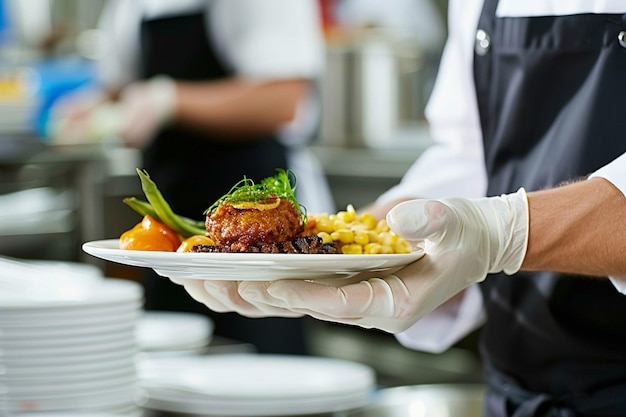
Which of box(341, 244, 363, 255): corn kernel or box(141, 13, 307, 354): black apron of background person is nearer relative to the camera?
box(341, 244, 363, 255): corn kernel

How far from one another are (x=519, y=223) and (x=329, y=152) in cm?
380

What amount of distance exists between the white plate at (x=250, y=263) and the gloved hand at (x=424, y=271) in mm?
32

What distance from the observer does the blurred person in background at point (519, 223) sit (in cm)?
122

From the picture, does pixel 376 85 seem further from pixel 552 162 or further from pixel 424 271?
pixel 424 271

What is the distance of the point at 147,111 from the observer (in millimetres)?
3264

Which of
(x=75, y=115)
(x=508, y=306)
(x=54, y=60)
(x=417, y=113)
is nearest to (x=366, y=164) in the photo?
(x=417, y=113)

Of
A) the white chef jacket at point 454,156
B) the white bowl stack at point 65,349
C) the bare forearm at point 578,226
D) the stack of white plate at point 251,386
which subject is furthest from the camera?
the white chef jacket at point 454,156

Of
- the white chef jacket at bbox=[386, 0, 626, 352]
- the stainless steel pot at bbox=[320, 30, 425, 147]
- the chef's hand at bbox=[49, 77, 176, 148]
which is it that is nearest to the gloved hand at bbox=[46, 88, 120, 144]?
Result: the chef's hand at bbox=[49, 77, 176, 148]

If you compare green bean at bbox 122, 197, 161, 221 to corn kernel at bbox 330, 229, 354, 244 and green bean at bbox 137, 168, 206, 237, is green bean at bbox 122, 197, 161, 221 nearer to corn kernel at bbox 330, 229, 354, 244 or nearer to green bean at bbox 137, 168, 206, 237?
green bean at bbox 137, 168, 206, 237

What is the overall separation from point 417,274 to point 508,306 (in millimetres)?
505

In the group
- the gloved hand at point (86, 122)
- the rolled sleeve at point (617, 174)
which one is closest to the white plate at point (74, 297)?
the rolled sleeve at point (617, 174)

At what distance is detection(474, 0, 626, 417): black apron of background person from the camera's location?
1.51 m

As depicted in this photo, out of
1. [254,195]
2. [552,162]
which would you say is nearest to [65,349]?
[254,195]

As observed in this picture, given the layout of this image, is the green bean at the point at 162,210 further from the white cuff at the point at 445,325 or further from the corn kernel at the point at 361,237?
the white cuff at the point at 445,325
